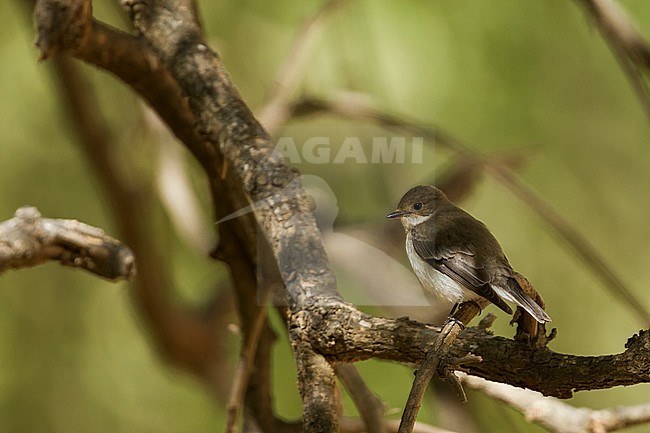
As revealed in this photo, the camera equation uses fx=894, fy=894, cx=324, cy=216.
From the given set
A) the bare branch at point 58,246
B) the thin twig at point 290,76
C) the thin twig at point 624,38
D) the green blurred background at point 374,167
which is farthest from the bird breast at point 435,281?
the thin twig at point 290,76

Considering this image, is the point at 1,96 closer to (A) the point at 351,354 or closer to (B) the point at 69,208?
(B) the point at 69,208

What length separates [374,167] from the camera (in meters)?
2.37

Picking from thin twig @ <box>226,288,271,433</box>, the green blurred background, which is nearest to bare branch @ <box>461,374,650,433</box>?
thin twig @ <box>226,288,271,433</box>

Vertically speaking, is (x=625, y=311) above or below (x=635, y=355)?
above

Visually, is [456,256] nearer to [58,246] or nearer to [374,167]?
[58,246]

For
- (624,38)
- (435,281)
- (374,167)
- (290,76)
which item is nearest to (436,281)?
(435,281)

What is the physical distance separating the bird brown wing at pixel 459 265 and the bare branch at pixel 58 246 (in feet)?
1.92

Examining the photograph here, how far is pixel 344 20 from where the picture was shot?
2.89 m

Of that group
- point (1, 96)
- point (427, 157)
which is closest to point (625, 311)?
point (427, 157)

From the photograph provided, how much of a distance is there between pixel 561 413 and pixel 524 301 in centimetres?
67

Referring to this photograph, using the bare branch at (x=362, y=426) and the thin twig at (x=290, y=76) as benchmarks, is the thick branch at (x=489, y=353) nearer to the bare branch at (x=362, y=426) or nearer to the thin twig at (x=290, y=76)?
the bare branch at (x=362, y=426)

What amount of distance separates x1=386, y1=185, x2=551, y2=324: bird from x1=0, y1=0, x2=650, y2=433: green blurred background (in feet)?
3.84

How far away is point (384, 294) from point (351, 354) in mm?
881

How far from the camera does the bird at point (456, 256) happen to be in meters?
0.86
